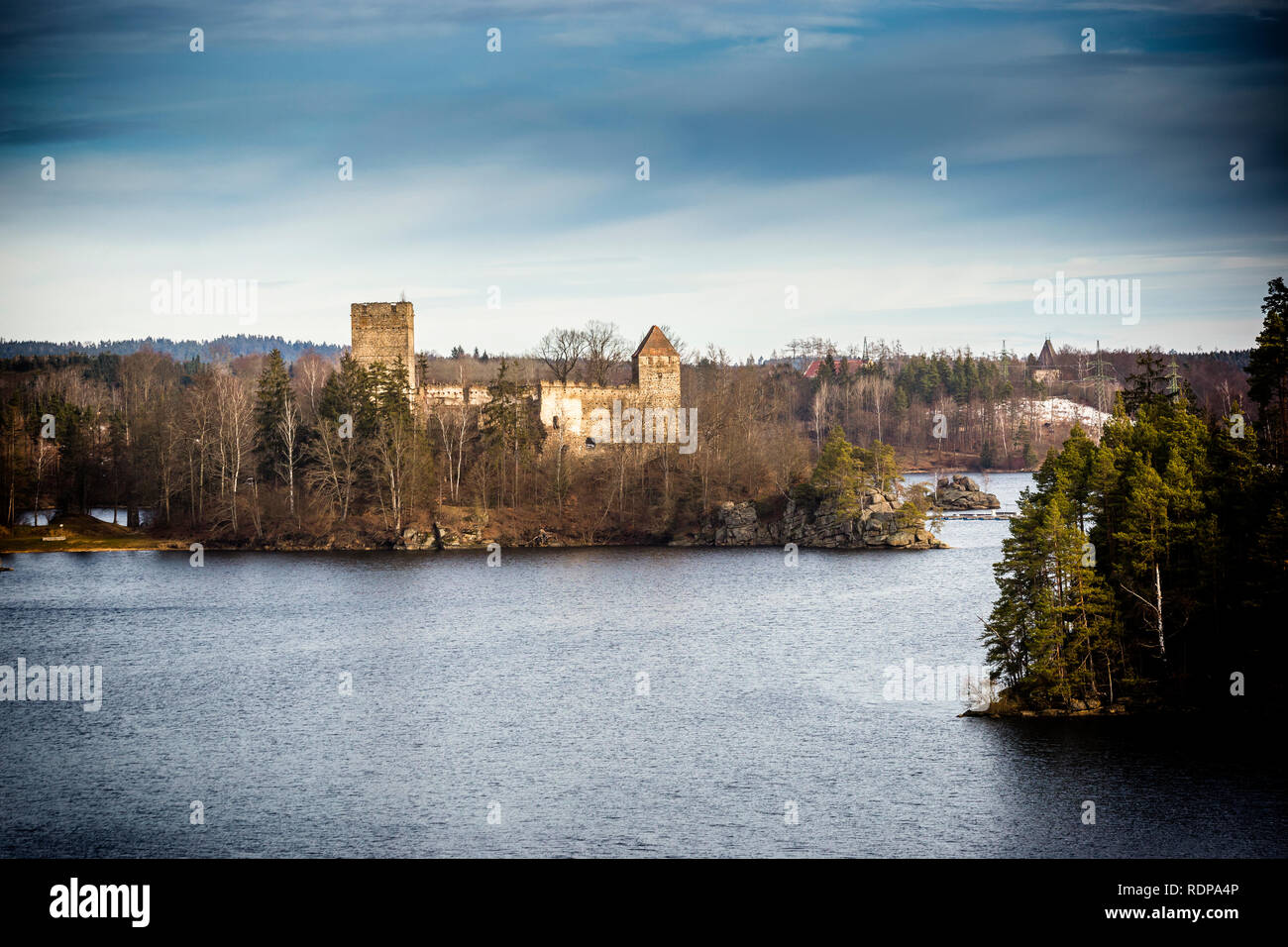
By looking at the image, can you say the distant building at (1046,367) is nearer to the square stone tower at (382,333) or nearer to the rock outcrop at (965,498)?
the rock outcrop at (965,498)

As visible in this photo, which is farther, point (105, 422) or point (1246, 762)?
point (105, 422)

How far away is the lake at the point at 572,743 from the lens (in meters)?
23.2

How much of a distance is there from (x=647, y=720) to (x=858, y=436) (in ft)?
304

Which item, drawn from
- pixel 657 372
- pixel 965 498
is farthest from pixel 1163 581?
pixel 965 498

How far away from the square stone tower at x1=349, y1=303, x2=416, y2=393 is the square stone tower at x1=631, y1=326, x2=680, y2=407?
14.8 m

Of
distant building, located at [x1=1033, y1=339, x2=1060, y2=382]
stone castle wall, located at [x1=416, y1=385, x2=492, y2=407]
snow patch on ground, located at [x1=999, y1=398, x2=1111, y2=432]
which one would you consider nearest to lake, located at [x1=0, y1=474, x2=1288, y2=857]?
stone castle wall, located at [x1=416, y1=385, x2=492, y2=407]

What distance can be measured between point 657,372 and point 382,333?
58.8ft

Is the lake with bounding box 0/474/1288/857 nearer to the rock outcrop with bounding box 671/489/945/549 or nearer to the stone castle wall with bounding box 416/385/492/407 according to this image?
the rock outcrop with bounding box 671/489/945/549

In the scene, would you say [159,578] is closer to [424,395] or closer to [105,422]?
[424,395]

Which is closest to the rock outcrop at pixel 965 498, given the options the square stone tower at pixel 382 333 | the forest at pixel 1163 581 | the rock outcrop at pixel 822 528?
the rock outcrop at pixel 822 528
